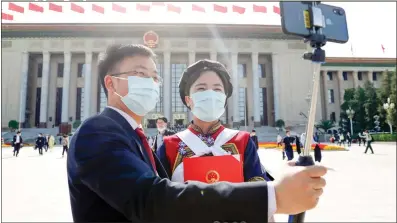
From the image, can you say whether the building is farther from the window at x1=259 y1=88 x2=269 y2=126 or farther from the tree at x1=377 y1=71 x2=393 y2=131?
the tree at x1=377 y1=71 x2=393 y2=131

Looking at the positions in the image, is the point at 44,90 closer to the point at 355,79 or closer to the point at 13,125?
the point at 13,125

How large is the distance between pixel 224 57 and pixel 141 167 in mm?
34799

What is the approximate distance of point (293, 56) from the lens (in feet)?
114

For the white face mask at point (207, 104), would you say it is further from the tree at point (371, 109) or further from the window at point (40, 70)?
the window at point (40, 70)

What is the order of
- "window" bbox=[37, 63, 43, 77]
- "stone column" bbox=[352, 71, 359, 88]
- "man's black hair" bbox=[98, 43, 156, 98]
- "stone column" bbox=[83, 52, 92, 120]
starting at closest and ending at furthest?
"man's black hair" bbox=[98, 43, 156, 98] → "stone column" bbox=[83, 52, 92, 120] → "window" bbox=[37, 63, 43, 77] → "stone column" bbox=[352, 71, 359, 88]

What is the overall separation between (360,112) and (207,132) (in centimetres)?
3364

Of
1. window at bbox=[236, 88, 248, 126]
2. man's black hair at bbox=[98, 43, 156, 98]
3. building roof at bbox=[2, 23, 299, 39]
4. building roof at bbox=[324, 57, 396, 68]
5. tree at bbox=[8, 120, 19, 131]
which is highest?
building roof at bbox=[2, 23, 299, 39]

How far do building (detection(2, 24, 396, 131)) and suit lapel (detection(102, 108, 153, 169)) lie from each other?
31421 mm

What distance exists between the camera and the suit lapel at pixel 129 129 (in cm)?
92

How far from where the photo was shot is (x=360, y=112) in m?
30.6

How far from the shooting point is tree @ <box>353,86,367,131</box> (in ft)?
97.2

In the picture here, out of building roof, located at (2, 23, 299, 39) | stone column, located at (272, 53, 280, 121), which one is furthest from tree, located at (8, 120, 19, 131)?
stone column, located at (272, 53, 280, 121)

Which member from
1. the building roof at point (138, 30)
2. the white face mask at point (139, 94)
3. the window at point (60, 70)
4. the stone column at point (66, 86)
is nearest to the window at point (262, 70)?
the building roof at point (138, 30)

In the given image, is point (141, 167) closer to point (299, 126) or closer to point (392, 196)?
point (392, 196)
